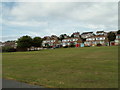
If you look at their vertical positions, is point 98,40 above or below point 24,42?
above

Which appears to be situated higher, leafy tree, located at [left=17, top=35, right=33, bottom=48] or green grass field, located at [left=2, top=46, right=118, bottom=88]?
leafy tree, located at [left=17, top=35, right=33, bottom=48]

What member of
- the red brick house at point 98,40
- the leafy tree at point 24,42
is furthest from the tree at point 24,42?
the red brick house at point 98,40

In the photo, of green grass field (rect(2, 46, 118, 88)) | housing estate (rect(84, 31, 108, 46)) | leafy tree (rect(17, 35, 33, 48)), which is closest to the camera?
green grass field (rect(2, 46, 118, 88))

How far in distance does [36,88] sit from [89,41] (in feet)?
229

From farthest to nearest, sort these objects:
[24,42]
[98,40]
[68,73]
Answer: [98,40] < [24,42] < [68,73]

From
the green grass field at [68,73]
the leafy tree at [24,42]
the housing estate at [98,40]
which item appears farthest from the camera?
the housing estate at [98,40]

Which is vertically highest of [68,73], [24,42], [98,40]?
[98,40]

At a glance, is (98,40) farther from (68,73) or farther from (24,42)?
(68,73)

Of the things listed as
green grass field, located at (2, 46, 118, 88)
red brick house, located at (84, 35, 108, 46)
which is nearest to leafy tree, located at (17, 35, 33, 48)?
green grass field, located at (2, 46, 118, 88)

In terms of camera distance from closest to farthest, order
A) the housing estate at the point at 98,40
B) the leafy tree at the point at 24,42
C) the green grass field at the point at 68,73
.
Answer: the green grass field at the point at 68,73
the leafy tree at the point at 24,42
the housing estate at the point at 98,40

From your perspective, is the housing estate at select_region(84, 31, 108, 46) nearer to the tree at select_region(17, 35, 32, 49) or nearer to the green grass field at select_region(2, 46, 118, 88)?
the tree at select_region(17, 35, 32, 49)

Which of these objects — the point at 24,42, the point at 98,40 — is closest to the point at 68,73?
the point at 24,42

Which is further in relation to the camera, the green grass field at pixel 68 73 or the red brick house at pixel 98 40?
the red brick house at pixel 98 40

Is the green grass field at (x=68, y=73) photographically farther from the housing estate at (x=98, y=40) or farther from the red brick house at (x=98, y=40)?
the red brick house at (x=98, y=40)
